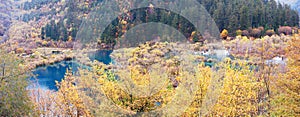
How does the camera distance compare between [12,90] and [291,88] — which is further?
[291,88]

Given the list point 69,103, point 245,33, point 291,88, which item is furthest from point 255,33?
point 69,103

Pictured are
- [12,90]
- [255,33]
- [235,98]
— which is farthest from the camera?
[255,33]

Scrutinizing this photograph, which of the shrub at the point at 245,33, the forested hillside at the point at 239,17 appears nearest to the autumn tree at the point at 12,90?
the forested hillside at the point at 239,17

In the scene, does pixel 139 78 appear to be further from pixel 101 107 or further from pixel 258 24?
pixel 258 24

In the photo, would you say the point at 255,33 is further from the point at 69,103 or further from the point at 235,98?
the point at 69,103

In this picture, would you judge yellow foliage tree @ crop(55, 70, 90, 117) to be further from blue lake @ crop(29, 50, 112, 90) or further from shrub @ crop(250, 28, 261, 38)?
shrub @ crop(250, 28, 261, 38)

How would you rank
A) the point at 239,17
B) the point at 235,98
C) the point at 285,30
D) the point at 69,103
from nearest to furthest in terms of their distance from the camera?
the point at 235,98
the point at 69,103
the point at 285,30
the point at 239,17

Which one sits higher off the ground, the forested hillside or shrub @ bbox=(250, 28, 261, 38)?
the forested hillside

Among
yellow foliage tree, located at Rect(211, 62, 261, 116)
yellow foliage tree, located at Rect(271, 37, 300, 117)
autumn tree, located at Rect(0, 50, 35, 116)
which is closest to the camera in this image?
autumn tree, located at Rect(0, 50, 35, 116)

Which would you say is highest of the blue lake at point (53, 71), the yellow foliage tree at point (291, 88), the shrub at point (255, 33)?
the shrub at point (255, 33)

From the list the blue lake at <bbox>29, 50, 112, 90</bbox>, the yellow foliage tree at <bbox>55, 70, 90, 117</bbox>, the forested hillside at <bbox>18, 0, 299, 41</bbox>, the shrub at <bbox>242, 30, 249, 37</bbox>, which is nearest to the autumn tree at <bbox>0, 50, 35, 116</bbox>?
the yellow foliage tree at <bbox>55, 70, 90, 117</bbox>

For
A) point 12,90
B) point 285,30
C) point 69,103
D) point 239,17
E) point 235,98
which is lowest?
point 69,103

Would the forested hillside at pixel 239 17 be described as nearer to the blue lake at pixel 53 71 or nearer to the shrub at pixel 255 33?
the shrub at pixel 255 33
